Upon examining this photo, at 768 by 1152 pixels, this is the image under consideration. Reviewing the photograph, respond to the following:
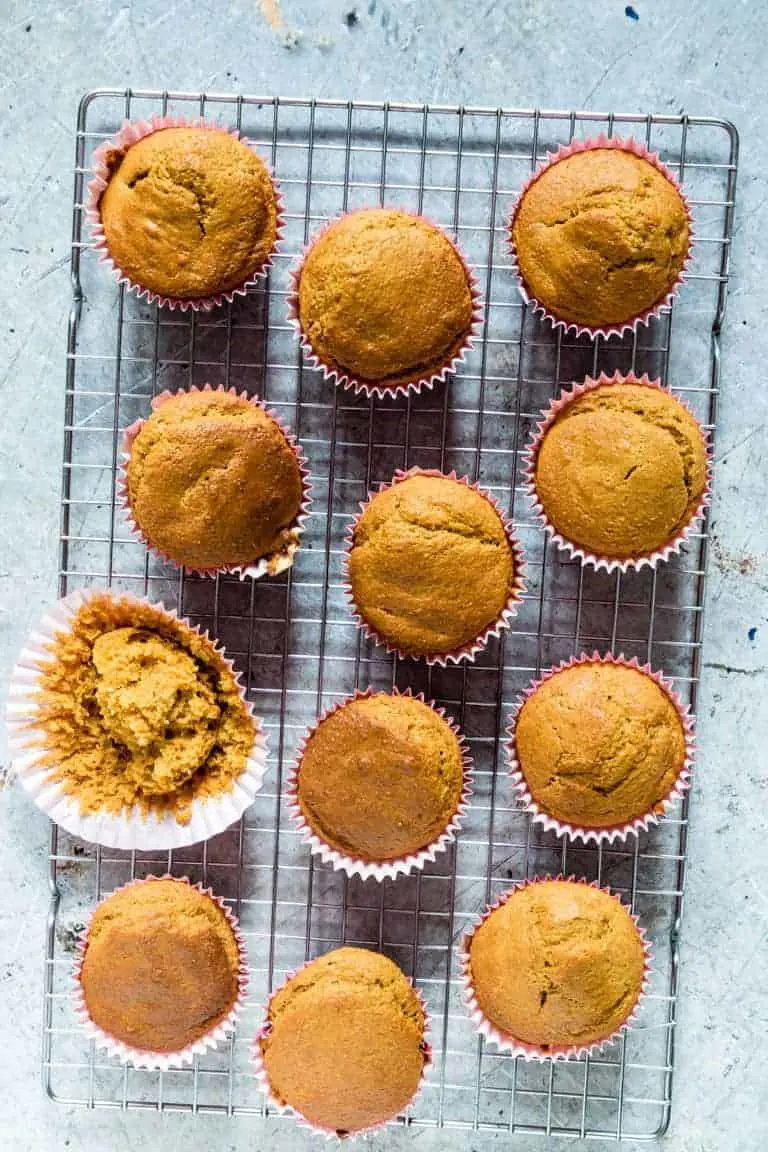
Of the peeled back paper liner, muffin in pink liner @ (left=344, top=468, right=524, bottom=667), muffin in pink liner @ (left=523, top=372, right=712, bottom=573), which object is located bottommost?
the peeled back paper liner

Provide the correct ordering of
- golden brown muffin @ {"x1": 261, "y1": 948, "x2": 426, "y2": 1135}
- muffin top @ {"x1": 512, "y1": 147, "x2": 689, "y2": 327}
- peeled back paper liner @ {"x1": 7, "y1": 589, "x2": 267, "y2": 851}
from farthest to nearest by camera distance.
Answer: peeled back paper liner @ {"x1": 7, "y1": 589, "x2": 267, "y2": 851}
golden brown muffin @ {"x1": 261, "y1": 948, "x2": 426, "y2": 1135}
muffin top @ {"x1": 512, "y1": 147, "x2": 689, "y2": 327}

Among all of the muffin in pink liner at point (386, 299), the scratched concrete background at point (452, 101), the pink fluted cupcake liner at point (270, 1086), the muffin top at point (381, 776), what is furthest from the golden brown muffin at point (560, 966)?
the muffin in pink liner at point (386, 299)

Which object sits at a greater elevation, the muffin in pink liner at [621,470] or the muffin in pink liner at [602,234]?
the muffin in pink liner at [602,234]

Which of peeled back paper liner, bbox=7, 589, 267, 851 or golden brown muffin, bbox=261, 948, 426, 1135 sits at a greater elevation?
peeled back paper liner, bbox=7, 589, 267, 851

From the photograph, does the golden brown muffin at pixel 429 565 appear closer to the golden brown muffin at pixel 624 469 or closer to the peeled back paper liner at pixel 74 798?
the golden brown muffin at pixel 624 469

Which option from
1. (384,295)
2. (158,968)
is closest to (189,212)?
(384,295)

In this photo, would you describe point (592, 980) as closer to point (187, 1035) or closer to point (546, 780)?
point (546, 780)

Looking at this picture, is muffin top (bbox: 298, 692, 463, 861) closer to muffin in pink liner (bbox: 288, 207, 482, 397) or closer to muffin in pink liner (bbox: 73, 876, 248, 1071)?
muffin in pink liner (bbox: 73, 876, 248, 1071)

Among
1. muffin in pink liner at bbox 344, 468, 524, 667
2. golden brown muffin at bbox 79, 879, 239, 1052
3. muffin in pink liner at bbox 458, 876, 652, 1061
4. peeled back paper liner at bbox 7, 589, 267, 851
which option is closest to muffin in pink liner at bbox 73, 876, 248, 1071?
golden brown muffin at bbox 79, 879, 239, 1052
